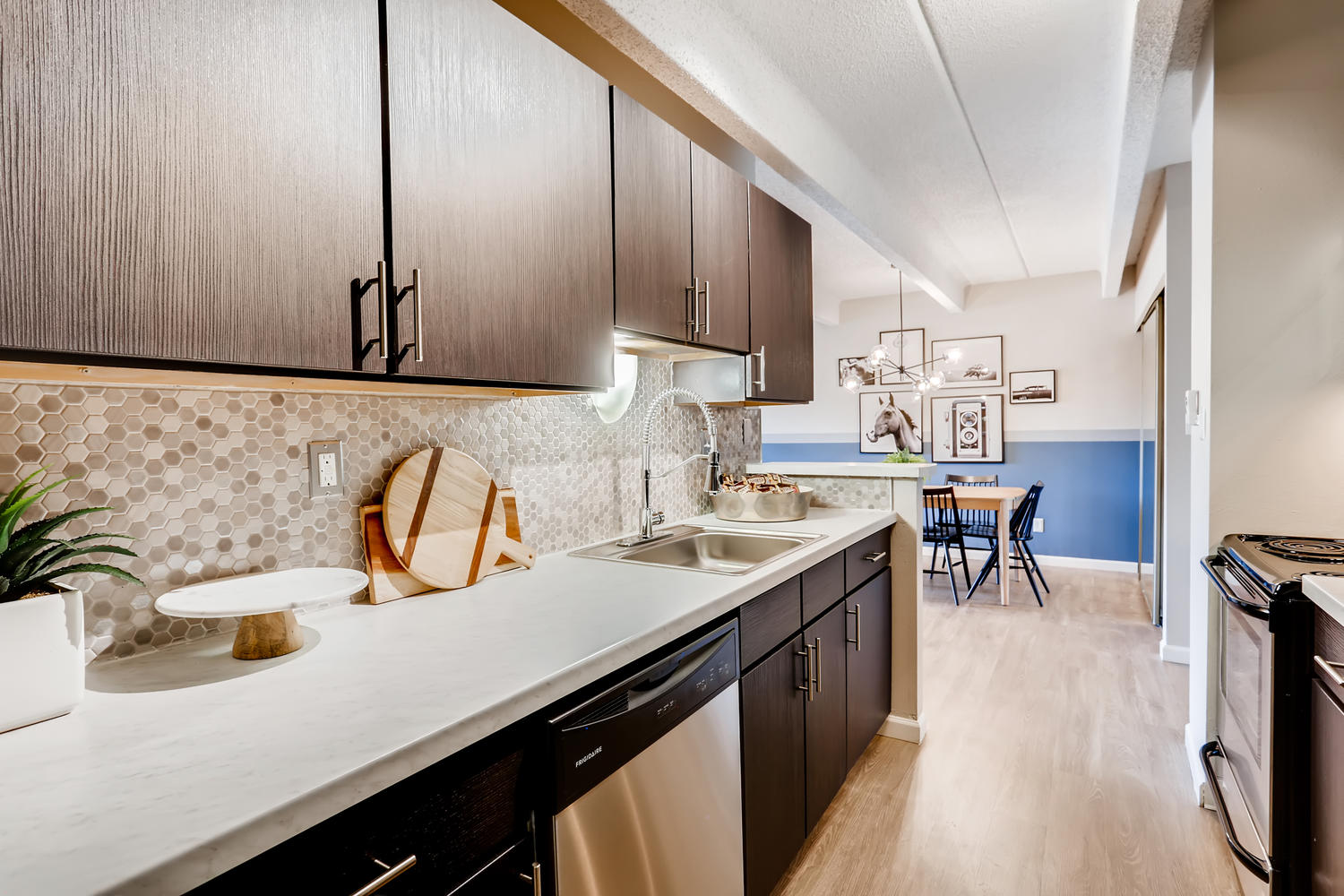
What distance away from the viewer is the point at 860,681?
219 cm

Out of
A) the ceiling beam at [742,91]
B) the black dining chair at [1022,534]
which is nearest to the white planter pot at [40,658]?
the ceiling beam at [742,91]

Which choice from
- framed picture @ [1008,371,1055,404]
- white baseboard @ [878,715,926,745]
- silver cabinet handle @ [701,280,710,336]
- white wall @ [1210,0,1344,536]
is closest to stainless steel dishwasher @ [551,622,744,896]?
silver cabinet handle @ [701,280,710,336]

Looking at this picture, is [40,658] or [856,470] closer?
[40,658]

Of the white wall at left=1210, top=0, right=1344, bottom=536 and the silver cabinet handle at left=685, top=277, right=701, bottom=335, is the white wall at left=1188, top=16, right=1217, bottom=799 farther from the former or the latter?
the silver cabinet handle at left=685, top=277, right=701, bottom=335

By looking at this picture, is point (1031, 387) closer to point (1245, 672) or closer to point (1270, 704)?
point (1245, 672)

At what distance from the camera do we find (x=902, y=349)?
6270 millimetres

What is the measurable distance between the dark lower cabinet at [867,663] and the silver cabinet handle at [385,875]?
156cm

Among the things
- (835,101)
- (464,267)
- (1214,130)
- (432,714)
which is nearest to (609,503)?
(464,267)

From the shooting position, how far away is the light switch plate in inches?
49.6

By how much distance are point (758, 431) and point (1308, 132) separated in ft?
6.47

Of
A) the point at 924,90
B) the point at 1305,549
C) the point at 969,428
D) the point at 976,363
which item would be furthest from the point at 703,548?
the point at 976,363

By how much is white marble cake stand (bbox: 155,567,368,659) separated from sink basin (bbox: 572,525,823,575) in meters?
0.78

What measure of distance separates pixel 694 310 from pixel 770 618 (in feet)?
2.86

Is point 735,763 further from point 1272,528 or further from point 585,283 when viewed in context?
point 1272,528
